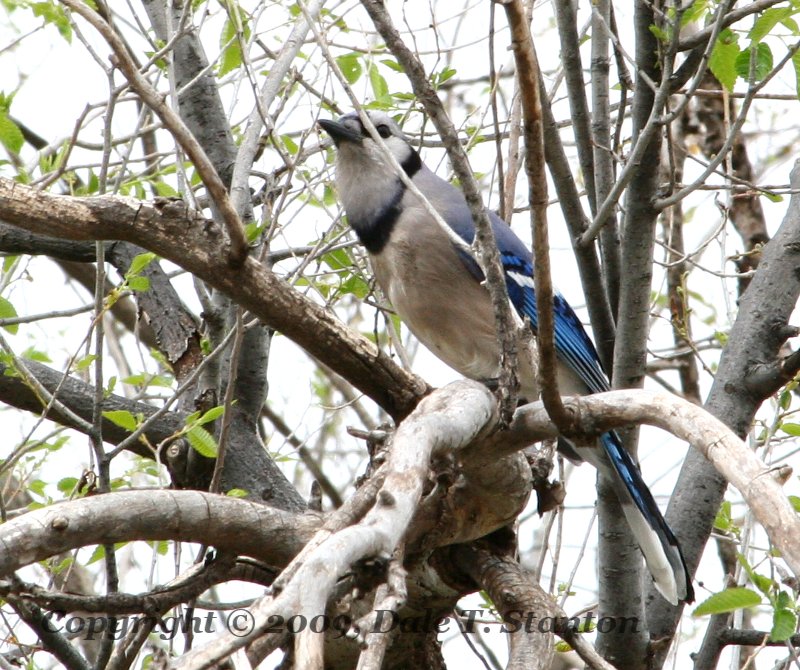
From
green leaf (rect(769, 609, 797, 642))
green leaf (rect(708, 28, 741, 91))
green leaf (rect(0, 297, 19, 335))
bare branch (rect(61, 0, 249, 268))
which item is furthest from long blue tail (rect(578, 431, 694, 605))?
green leaf (rect(0, 297, 19, 335))

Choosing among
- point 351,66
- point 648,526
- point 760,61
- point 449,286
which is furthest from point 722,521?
point 351,66

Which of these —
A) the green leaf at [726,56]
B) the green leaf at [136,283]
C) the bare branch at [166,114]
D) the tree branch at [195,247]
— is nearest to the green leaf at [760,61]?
the green leaf at [726,56]

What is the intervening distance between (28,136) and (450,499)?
13.8 feet

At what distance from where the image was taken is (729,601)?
2209 mm

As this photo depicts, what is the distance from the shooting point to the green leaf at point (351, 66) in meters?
4.02

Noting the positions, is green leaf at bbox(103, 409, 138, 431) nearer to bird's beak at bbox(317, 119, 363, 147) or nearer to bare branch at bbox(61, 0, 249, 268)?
bare branch at bbox(61, 0, 249, 268)

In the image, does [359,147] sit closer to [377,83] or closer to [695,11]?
[377,83]

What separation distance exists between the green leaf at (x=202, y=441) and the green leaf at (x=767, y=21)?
6.03ft

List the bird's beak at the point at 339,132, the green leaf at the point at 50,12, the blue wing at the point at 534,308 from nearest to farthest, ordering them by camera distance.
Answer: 1. the green leaf at the point at 50,12
2. the bird's beak at the point at 339,132
3. the blue wing at the point at 534,308

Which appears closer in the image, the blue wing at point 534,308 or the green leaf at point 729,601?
the green leaf at point 729,601

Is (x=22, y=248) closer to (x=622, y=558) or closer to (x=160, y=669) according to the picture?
(x=622, y=558)

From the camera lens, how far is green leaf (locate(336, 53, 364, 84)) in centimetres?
402

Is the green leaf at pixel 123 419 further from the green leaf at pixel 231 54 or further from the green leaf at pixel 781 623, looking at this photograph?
the green leaf at pixel 781 623

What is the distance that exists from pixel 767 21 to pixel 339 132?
65.8 inches
